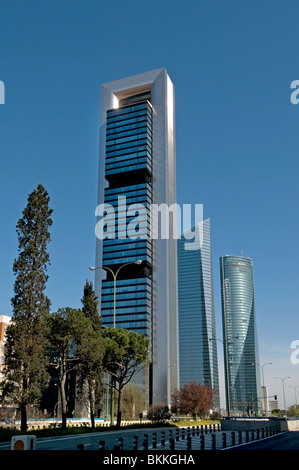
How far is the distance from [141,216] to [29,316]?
5457 inches

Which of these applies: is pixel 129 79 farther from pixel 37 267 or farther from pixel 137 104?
pixel 37 267

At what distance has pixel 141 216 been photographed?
6801 inches

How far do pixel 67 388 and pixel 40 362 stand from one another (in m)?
66.2

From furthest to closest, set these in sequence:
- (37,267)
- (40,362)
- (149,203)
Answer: (149,203) → (37,267) → (40,362)

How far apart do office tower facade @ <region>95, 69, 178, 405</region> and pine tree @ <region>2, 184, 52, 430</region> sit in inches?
5032

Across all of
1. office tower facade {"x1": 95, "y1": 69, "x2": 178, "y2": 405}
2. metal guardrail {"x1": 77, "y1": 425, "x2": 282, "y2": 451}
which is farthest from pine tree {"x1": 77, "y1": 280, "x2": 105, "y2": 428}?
office tower facade {"x1": 95, "y1": 69, "x2": 178, "y2": 405}

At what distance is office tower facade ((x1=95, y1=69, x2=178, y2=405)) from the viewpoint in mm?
168250

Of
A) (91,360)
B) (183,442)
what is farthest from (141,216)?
(183,442)

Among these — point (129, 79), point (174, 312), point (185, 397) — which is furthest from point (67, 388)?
point (129, 79)

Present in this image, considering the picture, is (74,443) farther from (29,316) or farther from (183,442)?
(29,316)

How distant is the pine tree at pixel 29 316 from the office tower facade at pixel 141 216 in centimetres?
12781

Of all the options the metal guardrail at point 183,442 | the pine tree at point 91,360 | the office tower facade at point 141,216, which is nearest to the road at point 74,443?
the metal guardrail at point 183,442

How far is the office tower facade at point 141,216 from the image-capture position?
168m

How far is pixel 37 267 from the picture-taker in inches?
1462
